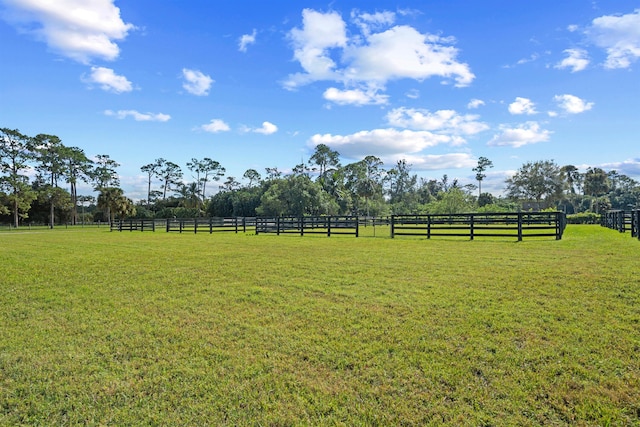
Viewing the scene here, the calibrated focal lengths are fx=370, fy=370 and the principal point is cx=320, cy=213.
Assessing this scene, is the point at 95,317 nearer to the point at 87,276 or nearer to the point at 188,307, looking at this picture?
the point at 188,307

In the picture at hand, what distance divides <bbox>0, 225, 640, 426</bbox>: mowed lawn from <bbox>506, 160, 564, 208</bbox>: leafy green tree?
227 feet

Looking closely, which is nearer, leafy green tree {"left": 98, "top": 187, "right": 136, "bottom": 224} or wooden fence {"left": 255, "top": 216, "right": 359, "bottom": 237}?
wooden fence {"left": 255, "top": 216, "right": 359, "bottom": 237}

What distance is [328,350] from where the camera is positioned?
12.1 ft

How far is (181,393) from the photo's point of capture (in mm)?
2977

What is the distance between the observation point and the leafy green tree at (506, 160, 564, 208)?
218ft

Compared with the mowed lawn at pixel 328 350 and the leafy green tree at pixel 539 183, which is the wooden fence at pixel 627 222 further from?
the leafy green tree at pixel 539 183

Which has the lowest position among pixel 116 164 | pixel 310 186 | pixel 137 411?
pixel 137 411

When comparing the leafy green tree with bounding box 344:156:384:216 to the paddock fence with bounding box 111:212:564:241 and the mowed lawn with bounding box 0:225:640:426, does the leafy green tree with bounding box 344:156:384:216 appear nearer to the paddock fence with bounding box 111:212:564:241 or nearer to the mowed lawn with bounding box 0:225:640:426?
the paddock fence with bounding box 111:212:564:241

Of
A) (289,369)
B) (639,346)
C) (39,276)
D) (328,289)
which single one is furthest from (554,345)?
(39,276)

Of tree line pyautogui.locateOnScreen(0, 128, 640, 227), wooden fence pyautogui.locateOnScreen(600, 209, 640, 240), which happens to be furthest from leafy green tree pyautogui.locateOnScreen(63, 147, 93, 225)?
wooden fence pyautogui.locateOnScreen(600, 209, 640, 240)

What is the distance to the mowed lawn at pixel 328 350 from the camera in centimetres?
273

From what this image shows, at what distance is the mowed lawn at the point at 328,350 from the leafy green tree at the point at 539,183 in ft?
227

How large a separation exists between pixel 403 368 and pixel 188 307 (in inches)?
131

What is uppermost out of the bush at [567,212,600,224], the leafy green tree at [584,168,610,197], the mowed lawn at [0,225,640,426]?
the leafy green tree at [584,168,610,197]
